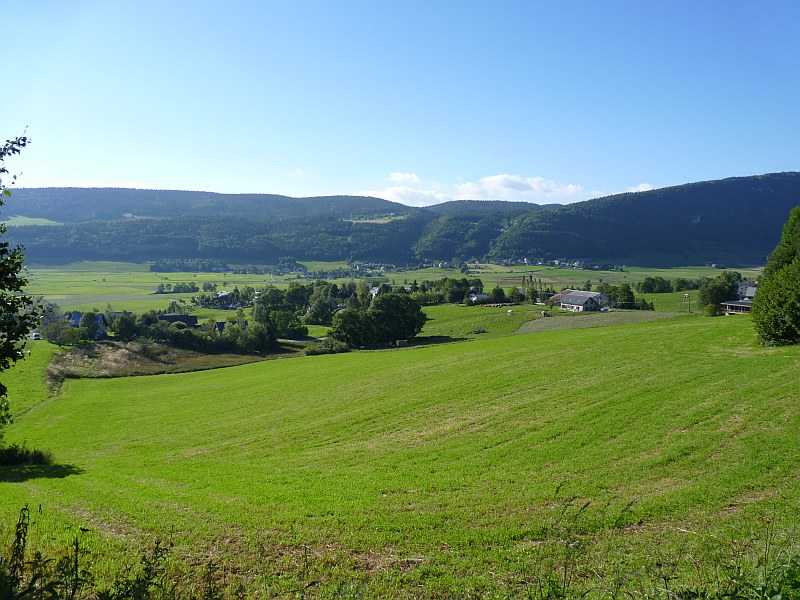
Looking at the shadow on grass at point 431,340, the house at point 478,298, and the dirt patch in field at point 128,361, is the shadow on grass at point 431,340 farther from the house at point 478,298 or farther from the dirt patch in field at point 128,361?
the house at point 478,298

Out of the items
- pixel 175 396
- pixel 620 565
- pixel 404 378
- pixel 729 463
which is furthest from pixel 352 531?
pixel 175 396

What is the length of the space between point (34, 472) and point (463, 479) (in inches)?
614

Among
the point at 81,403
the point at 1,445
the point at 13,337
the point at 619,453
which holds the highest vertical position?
the point at 13,337

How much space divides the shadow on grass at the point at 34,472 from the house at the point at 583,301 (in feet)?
299

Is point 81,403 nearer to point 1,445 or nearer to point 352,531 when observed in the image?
point 1,445

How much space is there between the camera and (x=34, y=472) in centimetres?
1931

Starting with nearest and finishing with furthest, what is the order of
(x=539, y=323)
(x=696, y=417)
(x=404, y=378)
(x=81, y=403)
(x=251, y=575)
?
(x=251, y=575) → (x=696, y=417) → (x=404, y=378) → (x=81, y=403) → (x=539, y=323)

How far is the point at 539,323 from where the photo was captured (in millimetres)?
79188

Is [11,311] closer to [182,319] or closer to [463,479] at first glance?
[463,479]

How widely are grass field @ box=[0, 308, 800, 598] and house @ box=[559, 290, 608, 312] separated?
6637 centimetres

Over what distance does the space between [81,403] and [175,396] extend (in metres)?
7.22

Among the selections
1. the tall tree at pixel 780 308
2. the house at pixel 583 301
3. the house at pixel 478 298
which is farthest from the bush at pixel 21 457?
the house at pixel 478 298

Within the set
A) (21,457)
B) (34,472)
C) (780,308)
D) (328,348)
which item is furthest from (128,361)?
(780,308)

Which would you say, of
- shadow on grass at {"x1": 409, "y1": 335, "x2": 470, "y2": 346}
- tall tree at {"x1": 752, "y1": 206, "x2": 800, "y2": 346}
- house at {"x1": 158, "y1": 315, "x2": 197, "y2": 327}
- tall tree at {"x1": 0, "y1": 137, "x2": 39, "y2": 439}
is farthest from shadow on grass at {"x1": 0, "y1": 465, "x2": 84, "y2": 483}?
house at {"x1": 158, "y1": 315, "x2": 197, "y2": 327}
